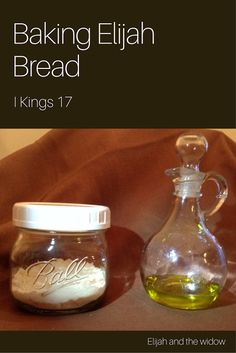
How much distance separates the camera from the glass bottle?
0.47m

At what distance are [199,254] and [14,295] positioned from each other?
23 centimetres

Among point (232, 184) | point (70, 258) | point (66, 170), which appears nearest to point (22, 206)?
point (70, 258)

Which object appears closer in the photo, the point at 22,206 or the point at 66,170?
the point at 22,206

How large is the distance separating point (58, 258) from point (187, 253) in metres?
0.16

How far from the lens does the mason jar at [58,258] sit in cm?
43

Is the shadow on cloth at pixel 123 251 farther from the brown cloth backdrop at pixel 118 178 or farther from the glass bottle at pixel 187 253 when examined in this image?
the glass bottle at pixel 187 253

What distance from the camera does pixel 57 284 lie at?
44 centimetres

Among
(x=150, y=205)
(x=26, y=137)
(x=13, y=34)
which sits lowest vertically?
(x=150, y=205)

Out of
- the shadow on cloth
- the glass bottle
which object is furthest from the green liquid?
the shadow on cloth

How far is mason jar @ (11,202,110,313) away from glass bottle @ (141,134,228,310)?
68 millimetres

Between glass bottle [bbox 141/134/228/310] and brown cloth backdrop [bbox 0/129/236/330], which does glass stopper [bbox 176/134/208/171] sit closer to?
glass bottle [bbox 141/134/228/310]

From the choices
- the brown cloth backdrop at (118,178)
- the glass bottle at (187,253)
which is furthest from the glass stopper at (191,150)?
the brown cloth backdrop at (118,178)

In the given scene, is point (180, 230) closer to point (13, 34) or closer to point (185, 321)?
point (185, 321)

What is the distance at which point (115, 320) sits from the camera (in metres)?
0.44
